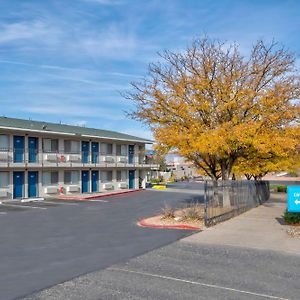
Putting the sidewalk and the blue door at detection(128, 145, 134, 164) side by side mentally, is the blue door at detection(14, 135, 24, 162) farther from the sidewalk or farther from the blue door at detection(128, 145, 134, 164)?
the sidewalk

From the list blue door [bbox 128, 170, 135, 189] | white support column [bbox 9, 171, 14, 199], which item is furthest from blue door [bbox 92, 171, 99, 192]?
white support column [bbox 9, 171, 14, 199]

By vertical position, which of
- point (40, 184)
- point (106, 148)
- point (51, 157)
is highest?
point (106, 148)

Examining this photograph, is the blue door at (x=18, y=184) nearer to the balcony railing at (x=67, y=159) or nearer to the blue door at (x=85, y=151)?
the balcony railing at (x=67, y=159)

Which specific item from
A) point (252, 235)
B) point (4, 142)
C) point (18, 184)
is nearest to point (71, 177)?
point (18, 184)

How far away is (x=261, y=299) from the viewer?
7.78 metres

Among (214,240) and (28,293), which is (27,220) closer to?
(214,240)

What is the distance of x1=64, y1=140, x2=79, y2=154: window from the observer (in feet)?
120

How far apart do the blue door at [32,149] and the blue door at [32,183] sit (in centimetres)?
115

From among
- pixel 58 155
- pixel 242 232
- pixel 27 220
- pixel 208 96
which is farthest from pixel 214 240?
pixel 58 155

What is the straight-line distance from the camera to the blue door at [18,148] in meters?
31.5

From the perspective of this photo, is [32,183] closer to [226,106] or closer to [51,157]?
[51,157]

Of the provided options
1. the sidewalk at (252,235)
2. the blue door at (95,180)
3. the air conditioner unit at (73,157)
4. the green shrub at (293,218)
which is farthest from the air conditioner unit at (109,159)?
the green shrub at (293,218)

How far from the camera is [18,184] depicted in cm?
3192

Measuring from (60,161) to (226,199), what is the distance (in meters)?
19.6
